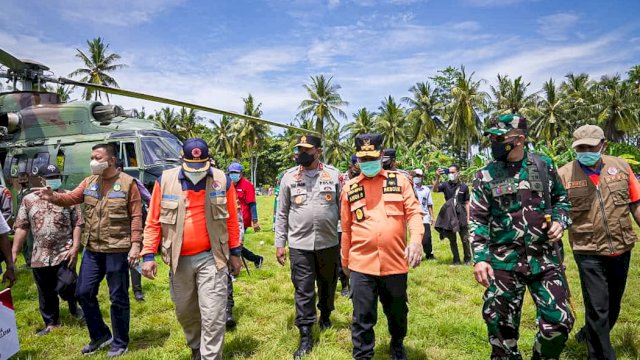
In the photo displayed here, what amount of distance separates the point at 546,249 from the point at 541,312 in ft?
1.52

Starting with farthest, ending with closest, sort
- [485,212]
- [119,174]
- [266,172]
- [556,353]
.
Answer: [266,172] < [119,174] < [485,212] < [556,353]

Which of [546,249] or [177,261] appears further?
[177,261]

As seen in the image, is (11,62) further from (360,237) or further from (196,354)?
(360,237)

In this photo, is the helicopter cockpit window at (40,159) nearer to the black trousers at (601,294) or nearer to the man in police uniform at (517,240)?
the man in police uniform at (517,240)

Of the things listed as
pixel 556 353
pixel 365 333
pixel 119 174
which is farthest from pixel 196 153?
pixel 556 353

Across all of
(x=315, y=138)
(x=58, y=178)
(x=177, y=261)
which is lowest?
(x=177, y=261)

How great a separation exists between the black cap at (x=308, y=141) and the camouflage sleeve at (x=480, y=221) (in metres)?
1.90

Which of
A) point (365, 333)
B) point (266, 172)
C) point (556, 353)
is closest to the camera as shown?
point (556, 353)

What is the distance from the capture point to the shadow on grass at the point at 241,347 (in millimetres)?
4301

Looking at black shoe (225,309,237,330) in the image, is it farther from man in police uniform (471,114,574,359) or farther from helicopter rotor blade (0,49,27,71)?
helicopter rotor blade (0,49,27,71)

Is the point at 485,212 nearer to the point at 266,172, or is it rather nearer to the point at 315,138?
the point at 315,138

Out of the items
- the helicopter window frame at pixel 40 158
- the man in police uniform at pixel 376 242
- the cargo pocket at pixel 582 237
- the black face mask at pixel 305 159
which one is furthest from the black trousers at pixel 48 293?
the helicopter window frame at pixel 40 158

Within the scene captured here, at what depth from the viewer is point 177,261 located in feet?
12.3

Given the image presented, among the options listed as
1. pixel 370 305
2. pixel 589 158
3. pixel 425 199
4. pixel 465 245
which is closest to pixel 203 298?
pixel 370 305
